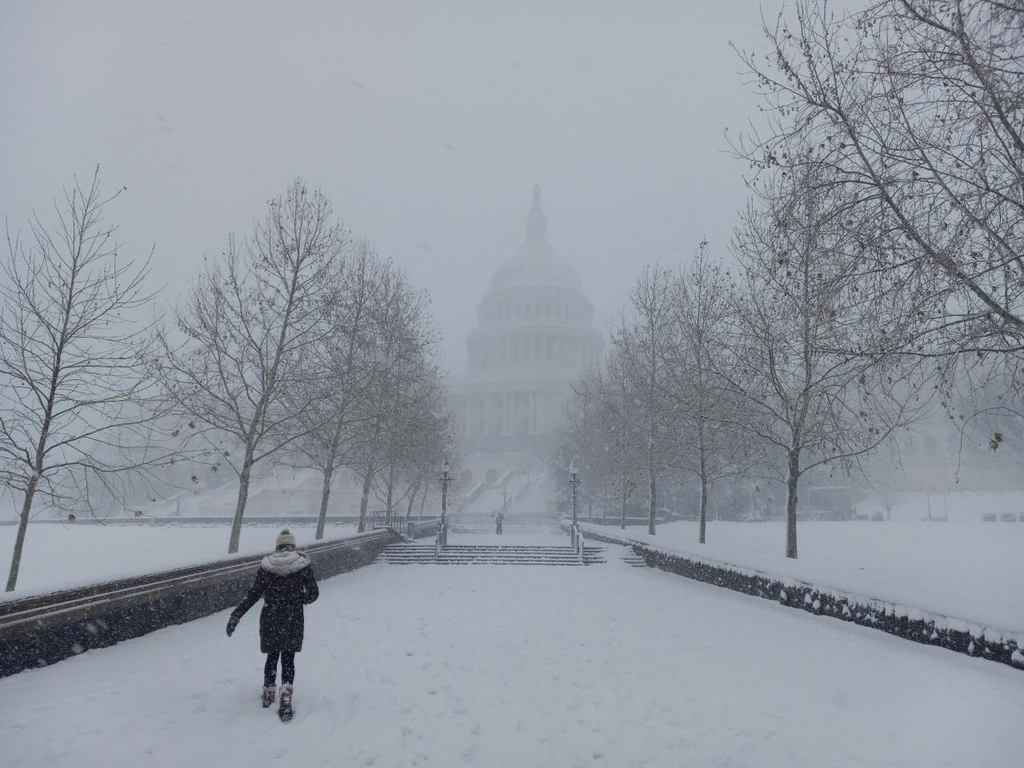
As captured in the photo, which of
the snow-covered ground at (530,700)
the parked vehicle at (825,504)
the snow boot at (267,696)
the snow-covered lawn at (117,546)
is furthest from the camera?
the parked vehicle at (825,504)

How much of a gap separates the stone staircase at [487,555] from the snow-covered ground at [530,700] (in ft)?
37.4

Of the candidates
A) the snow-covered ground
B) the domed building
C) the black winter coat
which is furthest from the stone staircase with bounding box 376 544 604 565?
the domed building

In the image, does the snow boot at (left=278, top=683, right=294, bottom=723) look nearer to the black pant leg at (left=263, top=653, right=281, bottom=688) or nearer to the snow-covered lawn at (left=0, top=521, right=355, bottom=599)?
the black pant leg at (left=263, top=653, right=281, bottom=688)

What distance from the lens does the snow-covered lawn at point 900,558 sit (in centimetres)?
874

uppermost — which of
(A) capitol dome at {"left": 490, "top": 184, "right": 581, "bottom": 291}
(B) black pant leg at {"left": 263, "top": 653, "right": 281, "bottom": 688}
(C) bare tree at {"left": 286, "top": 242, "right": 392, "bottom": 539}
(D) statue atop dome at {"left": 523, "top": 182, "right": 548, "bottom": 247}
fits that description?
(D) statue atop dome at {"left": 523, "top": 182, "right": 548, "bottom": 247}

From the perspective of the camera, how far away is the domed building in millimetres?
102562

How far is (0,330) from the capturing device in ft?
40.9

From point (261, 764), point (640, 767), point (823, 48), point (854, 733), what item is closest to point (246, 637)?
point (261, 764)

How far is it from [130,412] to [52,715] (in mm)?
86434

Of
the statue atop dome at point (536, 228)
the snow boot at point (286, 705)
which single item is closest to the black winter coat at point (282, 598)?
the snow boot at point (286, 705)

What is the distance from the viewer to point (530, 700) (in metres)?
6.64

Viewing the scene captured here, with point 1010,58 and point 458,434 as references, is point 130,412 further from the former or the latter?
point 1010,58

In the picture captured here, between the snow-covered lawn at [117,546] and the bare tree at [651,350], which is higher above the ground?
the bare tree at [651,350]

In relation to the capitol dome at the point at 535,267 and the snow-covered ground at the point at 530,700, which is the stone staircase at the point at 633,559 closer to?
the snow-covered ground at the point at 530,700
